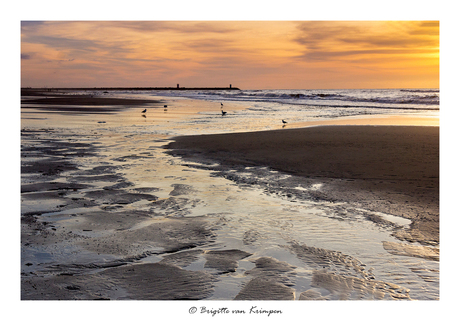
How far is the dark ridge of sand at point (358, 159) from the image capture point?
6.56 metres

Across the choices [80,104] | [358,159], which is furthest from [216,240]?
[80,104]

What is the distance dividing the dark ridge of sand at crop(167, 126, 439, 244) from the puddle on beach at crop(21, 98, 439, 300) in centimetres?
60

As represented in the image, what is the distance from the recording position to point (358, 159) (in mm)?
10148

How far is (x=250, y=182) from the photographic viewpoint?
8016 mm

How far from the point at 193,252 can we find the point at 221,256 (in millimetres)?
374

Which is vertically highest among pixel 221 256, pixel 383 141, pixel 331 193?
pixel 383 141

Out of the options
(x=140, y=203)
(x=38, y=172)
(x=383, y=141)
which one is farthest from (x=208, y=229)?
(x=383, y=141)

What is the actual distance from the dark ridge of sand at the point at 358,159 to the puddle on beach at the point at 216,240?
Result: 60cm

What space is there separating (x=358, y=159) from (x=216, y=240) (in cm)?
653

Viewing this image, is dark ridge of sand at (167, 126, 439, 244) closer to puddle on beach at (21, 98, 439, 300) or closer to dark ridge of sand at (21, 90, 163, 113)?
puddle on beach at (21, 98, 439, 300)

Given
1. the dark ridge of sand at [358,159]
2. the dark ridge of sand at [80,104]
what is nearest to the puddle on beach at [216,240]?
the dark ridge of sand at [358,159]

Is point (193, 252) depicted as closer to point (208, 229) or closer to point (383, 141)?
point (208, 229)

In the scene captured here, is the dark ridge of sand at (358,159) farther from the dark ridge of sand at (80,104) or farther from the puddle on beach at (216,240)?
the dark ridge of sand at (80,104)

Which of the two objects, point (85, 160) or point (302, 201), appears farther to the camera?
point (85, 160)
